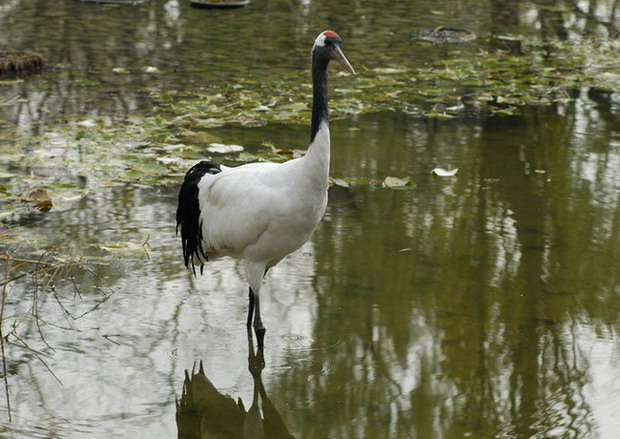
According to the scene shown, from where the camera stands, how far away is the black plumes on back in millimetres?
5758

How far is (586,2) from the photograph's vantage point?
57.1 ft

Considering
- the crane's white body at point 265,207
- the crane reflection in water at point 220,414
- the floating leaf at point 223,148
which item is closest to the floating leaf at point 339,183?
the floating leaf at point 223,148

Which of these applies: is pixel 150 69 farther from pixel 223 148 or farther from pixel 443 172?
pixel 443 172

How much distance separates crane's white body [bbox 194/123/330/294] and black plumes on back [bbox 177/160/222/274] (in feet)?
0.31

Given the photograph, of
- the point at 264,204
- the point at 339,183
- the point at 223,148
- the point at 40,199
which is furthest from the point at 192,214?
the point at 223,148

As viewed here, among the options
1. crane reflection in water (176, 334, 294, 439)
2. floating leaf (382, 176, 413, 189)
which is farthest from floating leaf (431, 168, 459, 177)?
crane reflection in water (176, 334, 294, 439)

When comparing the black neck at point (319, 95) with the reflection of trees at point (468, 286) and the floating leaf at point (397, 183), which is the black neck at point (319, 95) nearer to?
the reflection of trees at point (468, 286)

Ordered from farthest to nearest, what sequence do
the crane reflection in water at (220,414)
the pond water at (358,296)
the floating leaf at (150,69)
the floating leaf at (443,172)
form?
the floating leaf at (150,69), the floating leaf at (443,172), the pond water at (358,296), the crane reflection in water at (220,414)

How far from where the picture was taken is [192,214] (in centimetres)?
578

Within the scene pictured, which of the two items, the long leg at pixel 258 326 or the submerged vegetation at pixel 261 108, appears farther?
the submerged vegetation at pixel 261 108

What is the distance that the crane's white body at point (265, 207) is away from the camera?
16.6 ft

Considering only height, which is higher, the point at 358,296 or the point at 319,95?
the point at 319,95

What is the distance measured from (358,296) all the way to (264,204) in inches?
50.2

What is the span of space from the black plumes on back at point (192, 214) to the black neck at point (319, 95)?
0.94 meters
